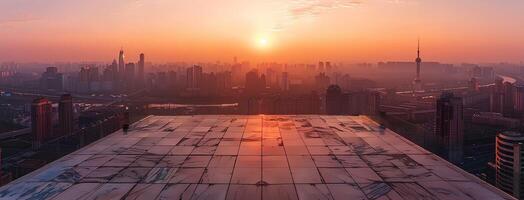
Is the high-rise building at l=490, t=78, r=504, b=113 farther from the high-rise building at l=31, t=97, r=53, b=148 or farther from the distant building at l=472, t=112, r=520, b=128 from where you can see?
the high-rise building at l=31, t=97, r=53, b=148

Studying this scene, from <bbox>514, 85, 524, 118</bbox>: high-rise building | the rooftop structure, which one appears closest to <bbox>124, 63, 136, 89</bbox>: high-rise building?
<bbox>514, 85, 524, 118</bbox>: high-rise building

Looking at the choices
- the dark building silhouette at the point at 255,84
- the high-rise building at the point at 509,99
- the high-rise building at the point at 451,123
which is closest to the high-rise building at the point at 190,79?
the dark building silhouette at the point at 255,84

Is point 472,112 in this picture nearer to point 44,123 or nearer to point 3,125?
point 44,123

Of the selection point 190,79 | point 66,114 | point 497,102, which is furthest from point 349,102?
point 190,79

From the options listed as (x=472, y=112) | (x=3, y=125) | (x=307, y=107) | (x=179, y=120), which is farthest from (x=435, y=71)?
(x=179, y=120)

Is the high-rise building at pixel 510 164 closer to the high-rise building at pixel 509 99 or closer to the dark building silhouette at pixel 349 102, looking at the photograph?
the dark building silhouette at pixel 349 102
